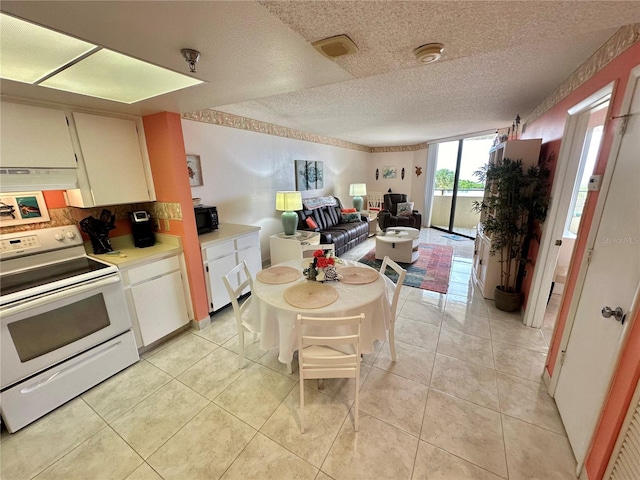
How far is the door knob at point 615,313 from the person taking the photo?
117cm

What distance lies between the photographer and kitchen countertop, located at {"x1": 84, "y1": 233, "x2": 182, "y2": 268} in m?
2.08

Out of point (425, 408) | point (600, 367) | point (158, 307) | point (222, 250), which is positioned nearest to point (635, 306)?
point (600, 367)

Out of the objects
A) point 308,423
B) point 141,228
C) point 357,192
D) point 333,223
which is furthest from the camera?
point 357,192

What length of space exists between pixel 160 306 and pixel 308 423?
5.55 ft

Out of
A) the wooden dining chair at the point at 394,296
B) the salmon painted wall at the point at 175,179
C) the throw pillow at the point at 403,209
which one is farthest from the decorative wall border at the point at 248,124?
the wooden dining chair at the point at 394,296

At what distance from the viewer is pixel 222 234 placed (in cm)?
289

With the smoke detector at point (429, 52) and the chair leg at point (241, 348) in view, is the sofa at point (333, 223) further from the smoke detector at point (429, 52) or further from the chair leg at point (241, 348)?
the smoke detector at point (429, 52)

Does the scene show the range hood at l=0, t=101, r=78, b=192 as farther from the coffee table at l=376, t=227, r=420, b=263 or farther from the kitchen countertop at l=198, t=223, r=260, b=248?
the coffee table at l=376, t=227, r=420, b=263

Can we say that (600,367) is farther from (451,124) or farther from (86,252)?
(451,124)

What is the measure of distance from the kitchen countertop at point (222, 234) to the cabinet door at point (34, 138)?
116cm

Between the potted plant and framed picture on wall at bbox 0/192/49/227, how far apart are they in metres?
4.19

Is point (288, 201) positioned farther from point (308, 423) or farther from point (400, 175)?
point (400, 175)

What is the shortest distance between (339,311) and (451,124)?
4273mm

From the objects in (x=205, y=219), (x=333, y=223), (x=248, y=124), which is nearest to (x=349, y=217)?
(x=333, y=223)
